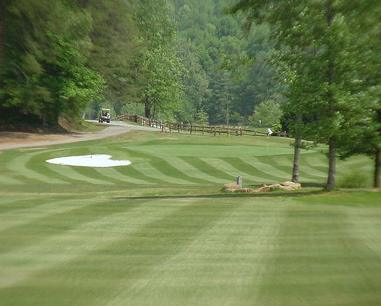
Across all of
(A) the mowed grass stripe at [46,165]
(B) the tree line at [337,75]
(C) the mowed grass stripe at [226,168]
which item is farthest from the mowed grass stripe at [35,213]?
(C) the mowed grass stripe at [226,168]

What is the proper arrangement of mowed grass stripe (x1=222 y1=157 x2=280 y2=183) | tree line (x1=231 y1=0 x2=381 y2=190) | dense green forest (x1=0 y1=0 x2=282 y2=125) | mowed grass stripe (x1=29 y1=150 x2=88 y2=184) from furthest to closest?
dense green forest (x1=0 y1=0 x2=282 y2=125) < mowed grass stripe (x1=222 y1=157 x2=280 y2=183) < mowed grass stripe (x1=29 y1=150 x2=88 y2=184) < tree line (x1=231 y1=0 x2=381 y2=190)

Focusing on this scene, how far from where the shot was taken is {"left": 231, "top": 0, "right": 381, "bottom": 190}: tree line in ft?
56.6

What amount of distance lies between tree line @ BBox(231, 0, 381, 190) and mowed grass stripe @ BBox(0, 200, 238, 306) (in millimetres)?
7627

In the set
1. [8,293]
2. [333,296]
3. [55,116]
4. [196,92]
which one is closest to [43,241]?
[8,293]

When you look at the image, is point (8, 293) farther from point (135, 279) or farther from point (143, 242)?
point (143, 242)

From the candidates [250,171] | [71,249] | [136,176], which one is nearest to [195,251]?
[71,249]

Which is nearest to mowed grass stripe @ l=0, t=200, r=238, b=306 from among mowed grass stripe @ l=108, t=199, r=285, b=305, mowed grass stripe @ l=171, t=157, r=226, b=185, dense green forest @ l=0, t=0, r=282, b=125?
mowed grass stripe @ l=108, t=199, r=285, b=305

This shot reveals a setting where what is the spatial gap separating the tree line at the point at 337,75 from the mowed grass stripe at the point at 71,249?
7288 millimetres

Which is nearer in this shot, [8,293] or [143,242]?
[8,293]

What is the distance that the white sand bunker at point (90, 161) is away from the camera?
35.4m

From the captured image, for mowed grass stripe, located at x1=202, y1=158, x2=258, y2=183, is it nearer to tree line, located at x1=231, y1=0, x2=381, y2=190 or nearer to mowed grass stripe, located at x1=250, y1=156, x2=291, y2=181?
mowed grass stripe, located at x1=250, y1=156, x2=291, y2=181

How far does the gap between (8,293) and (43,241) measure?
2.78m

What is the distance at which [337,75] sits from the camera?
1784 cm

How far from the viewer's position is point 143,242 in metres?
9.72
